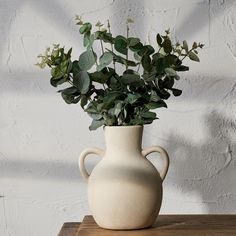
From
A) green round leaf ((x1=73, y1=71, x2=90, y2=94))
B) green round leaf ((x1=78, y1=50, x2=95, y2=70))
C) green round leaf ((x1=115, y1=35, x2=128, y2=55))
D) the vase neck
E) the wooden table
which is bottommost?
the wooden table

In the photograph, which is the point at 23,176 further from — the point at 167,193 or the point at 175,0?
the point at 175,0

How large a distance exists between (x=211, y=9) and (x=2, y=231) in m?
0.72

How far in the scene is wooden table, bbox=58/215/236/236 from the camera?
1.12 metres

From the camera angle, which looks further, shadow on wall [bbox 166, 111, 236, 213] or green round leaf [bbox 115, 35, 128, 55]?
shadow on wall [bbox 166, 111, 236, 213]

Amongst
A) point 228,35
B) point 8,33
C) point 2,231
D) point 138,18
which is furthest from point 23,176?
point 228,35

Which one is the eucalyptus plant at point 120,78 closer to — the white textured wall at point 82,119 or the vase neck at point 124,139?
the vase neck at point 124,139

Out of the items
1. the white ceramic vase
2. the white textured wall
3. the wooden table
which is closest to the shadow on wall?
the white textured wall

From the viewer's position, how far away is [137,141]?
3.78ft

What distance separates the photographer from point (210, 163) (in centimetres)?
143

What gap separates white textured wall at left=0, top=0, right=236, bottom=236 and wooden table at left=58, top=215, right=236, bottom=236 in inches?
6.3

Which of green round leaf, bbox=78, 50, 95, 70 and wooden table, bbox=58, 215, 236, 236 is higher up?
green round leaf, bbox=78, 50, 95, 70

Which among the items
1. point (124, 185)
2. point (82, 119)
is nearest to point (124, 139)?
point (124, 185)

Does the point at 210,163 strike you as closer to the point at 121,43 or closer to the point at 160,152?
the point at 160,152

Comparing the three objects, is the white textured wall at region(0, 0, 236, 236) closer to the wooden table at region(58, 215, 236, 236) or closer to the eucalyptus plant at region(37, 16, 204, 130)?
the wooden table at region(58, 215, 236, 236)
